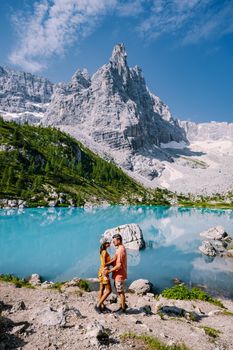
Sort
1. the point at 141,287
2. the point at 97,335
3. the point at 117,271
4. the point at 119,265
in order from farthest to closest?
the point at 141,287
the point at 117,271
the point at 119,265
the point at 97,335

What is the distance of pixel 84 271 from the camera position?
127ft

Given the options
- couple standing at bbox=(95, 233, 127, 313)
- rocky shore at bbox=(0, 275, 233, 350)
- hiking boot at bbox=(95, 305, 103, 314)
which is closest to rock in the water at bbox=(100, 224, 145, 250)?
rocky shore at bbox=(0, 275, 233, 350)

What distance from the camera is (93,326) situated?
13.8 m

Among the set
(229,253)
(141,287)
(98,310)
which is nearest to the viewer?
(98,310)

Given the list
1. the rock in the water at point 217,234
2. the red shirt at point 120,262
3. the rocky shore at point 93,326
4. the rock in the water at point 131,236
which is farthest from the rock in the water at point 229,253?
the red shirt at point 120,262

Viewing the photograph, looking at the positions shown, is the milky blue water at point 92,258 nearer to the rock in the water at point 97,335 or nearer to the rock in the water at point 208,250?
the rock in the water at point 208,250

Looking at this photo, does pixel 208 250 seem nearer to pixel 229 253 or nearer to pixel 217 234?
pixel 229 253

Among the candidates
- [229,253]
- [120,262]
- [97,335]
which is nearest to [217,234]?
[229,253]

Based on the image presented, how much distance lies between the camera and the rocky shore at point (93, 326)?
12.6 meters

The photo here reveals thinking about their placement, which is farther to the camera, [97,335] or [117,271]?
[117,271]

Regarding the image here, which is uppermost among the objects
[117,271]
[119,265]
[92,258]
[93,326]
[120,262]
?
[120,262]

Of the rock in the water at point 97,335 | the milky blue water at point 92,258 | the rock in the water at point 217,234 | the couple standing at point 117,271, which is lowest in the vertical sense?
the milky blue water at point 92,258

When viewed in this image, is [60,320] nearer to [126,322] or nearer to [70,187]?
[126,322]

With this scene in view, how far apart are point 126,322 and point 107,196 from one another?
18048 centimetres
